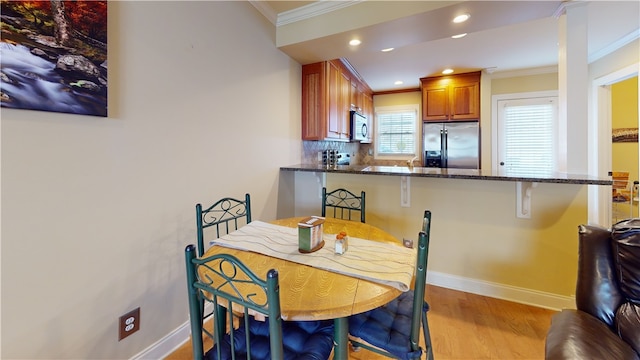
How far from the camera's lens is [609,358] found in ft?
2.89

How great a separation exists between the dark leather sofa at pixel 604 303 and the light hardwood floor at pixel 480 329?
0.72m

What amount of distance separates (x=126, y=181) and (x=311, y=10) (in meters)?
2.09

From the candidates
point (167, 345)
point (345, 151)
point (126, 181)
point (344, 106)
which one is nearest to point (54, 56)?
point (126, 181)

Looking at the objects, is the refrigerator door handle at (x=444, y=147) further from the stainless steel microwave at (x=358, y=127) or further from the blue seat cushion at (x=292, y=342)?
the blue seat cushion at (x=292, y=342)

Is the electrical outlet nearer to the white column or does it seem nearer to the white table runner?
the white table runner

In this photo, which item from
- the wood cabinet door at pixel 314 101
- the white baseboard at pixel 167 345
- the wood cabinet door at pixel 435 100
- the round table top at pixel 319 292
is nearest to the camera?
the round table top at pixel 319 292

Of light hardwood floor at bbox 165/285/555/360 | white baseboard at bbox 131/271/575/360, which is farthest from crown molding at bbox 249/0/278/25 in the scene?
light hardwood floor at bbox 165/285/555/360

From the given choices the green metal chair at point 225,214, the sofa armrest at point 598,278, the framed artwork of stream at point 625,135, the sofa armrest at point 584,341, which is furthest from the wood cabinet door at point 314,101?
the framed artwork of stream at point 625,135

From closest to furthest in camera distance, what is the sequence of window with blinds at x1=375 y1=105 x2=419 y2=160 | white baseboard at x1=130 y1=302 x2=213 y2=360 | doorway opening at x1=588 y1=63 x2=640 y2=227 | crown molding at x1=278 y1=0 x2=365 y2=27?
1. white baseboard at x1=130 y1=302 x2=213 y2=360
2. crown molding at x1=278 y1=0 x2=365 y2=27
3. doorway opening at x1=588 y1=63 x2=640 y2=227
4. window with blinds at x1=375 y1=105 x2=419 y2=160

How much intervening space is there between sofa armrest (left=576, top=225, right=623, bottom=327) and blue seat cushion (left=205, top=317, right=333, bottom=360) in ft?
3.71

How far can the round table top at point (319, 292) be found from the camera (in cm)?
87

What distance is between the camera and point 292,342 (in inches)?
42.6

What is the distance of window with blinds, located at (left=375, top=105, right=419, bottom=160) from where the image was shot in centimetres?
530

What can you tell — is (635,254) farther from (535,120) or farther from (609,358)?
(535,120)
